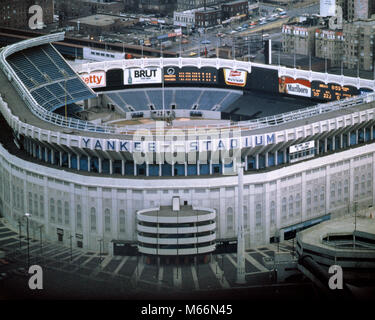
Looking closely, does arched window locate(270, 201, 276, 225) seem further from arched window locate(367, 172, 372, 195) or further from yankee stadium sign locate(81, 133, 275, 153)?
arched window locate(367, 172, 372, 195)

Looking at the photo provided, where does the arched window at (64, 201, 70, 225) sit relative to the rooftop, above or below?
below

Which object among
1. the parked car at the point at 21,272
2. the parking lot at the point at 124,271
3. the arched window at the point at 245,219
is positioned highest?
the arched window at the point at 245,219

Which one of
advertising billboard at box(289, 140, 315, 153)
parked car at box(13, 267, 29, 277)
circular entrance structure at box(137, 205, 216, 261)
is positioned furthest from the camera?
advertising billboard at box(289, 140, 315, 153)

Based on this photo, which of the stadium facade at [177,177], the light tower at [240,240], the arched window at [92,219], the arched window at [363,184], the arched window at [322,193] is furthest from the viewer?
the arched window at [363,184]

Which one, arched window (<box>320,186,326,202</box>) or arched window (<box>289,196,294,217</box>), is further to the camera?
arched window (<box>320,186,326,202</box>)

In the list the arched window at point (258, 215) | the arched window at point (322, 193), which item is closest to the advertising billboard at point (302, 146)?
the arched window at point (322, 193)

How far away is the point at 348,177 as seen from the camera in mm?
183875

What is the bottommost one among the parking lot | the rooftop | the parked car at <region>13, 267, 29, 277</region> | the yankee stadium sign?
the parking lot

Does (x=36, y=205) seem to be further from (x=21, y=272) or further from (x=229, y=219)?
(x=229, y=219)

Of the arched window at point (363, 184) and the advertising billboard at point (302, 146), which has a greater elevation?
the advertising billboard at point (302, 146)

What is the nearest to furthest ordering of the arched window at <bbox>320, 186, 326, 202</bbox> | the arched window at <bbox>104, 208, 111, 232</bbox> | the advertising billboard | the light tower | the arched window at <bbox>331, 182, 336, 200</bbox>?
the light tower
the arched window at <bbox>104, 208, 111, 232</bbox>
the advertising billboard
the arched window at <bbox>320, 186, 326, 202</bbox>
the arched window at <bbox>331, 182, 336, 200</bbox>

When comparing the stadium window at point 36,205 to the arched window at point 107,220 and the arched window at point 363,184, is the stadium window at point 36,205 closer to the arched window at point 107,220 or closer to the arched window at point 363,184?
the arched window at point 107,220

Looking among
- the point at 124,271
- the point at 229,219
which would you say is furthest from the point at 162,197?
the point at 124,271

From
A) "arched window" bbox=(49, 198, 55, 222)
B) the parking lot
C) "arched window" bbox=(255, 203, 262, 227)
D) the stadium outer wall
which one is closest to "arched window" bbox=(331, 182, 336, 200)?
the stadium outer wall
